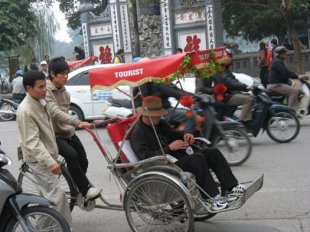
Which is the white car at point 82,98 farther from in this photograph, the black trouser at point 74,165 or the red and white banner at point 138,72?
the red and white banner at point 138,72

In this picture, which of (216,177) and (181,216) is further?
(216,177)

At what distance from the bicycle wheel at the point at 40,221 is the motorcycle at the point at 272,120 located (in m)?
5.16

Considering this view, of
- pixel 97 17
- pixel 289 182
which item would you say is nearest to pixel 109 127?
pixel 289 182

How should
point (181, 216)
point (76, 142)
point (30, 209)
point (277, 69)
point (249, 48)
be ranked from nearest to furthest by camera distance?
point (30, 209) < point (181, 216) < point (76, 142) < point (277, 69) < point (249, 48)

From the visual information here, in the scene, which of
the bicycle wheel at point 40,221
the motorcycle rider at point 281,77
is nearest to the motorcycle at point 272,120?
the motorcycle rider at point 281,77

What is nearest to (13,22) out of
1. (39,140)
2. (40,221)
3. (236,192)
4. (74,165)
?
(74,165)

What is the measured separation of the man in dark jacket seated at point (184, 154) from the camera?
477cm

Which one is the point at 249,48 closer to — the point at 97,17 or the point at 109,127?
the point at 97,17

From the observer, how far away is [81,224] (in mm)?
5602

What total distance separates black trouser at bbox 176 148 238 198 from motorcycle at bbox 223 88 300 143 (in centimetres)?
395

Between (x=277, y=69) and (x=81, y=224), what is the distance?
5.71m

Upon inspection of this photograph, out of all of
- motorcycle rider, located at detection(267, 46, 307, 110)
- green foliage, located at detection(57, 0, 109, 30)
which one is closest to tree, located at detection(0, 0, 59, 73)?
green foliage, located at detection(57, 0, 109, 30)

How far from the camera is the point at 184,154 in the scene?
5.14m

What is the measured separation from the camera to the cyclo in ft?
15.1
